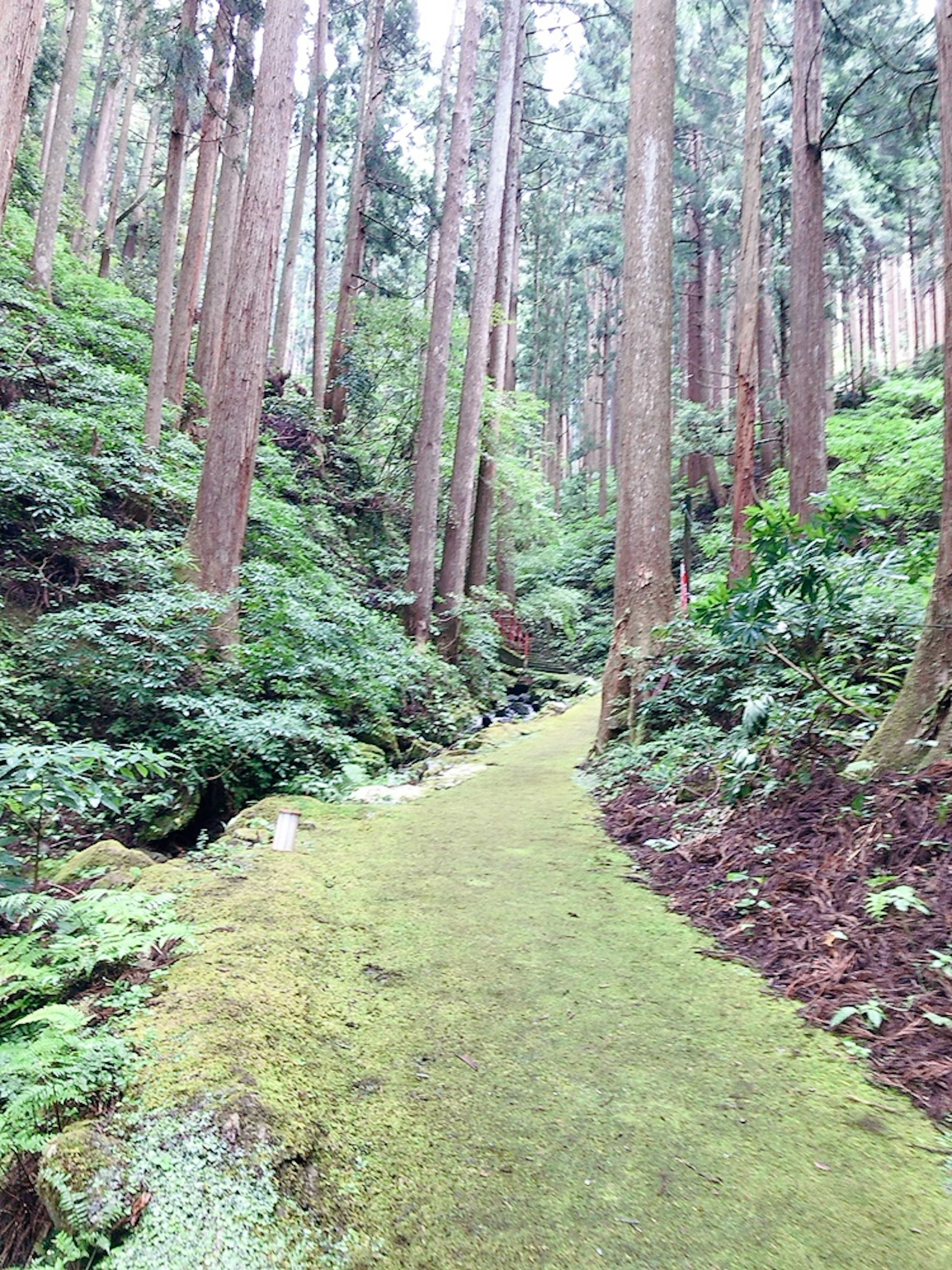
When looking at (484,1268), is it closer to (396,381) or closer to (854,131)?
(396,381)

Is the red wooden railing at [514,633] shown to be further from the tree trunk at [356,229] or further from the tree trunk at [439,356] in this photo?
the tree trunk at [356,229]

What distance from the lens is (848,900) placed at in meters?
2.96

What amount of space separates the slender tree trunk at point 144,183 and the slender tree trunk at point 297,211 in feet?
13.5

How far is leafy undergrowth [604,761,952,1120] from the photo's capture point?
2277 mm

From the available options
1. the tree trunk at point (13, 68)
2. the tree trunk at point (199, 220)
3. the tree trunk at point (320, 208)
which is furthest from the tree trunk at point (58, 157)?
the tree trunk at point (13, 68)

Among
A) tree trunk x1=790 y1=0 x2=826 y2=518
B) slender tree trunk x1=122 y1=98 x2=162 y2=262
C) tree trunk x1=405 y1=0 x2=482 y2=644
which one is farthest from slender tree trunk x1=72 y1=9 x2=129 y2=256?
tree trunk x1=790 y1=0 x2=826 y2=518

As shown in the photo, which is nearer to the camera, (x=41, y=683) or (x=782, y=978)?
(x=782, y=978)

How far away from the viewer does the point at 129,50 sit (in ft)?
50.5

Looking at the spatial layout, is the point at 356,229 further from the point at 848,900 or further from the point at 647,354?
the point at 848,900

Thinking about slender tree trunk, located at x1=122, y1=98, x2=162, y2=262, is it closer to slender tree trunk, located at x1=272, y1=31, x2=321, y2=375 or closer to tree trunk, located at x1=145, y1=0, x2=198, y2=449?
slender tree trunk, located at x1=272, y1=31, x2=321, y2=375

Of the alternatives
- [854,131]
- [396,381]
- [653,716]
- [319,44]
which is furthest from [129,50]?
Result: [653,716]

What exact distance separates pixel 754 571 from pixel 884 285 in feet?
127

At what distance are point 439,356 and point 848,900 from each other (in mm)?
11357

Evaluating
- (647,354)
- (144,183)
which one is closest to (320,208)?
(647,354)
